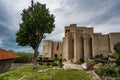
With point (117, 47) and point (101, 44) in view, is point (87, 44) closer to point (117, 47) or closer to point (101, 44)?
point (101, 44)

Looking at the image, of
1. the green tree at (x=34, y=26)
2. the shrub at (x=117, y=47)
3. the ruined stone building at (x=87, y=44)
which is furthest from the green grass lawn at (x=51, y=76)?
the ruined stone building at (x=87, y=44)

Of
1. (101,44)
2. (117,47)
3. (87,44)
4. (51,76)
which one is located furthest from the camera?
(87,44)

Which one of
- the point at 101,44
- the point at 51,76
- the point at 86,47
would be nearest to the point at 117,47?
the point at 101,44

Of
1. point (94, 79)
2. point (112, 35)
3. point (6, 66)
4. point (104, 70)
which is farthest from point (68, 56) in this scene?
point (94, 79)

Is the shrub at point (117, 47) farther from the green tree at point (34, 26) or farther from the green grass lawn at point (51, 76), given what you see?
the green grass lawn at point (51, 76)

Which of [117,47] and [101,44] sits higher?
[101,44]

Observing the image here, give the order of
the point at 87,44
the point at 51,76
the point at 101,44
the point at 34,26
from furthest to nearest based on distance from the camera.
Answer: the point at 87,44, the point at 101,44, the point at 34,26, the point at 51,76

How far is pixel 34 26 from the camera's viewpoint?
25.3 meters

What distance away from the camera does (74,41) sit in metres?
46.1

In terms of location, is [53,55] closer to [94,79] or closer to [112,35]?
[112,35]

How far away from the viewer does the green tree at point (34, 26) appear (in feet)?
83.4

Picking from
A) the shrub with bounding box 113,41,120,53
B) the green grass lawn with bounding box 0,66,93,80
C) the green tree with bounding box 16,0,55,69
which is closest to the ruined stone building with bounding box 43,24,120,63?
the shrub with bounding box 113,41,120,53

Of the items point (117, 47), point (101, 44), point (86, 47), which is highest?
point (101, 44)

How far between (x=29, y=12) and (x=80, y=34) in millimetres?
22415
